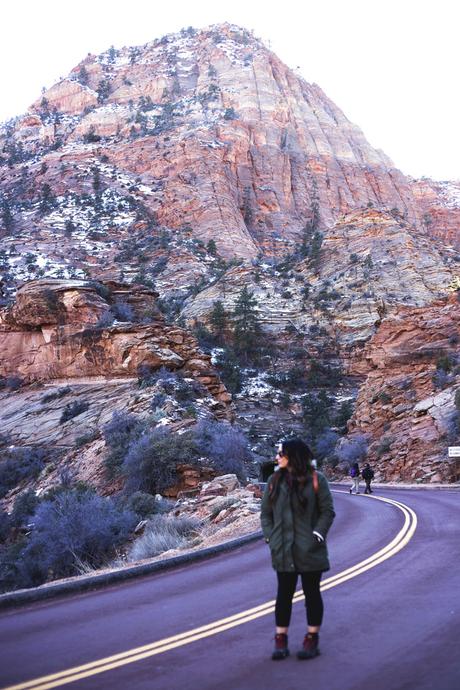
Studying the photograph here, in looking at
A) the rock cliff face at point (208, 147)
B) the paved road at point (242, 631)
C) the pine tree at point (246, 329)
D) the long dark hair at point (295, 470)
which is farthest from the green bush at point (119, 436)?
the rock cliff face at point (208, 147)

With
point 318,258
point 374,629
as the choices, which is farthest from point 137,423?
point 318,258

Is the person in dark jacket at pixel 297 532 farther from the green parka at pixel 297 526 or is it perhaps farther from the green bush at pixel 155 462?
the green bush at pixel 155 462

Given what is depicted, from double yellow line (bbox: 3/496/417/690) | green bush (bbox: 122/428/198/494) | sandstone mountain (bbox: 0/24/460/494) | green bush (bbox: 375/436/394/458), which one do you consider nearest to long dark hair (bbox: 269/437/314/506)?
double yellow line (bbox: 3/496/417/690)

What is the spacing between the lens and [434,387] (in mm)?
35375

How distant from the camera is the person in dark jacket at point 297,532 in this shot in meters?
4.77

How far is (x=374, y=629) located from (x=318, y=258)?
6511 centimetres

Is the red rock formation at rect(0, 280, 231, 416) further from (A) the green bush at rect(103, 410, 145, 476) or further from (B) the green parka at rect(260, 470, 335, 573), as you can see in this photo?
(B) the green parka at rect(260, 470, 335, 573)

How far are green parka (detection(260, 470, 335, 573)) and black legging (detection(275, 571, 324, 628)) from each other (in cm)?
8

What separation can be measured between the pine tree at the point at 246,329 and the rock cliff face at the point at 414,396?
15.2 meters

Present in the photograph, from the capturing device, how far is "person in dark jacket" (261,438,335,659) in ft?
15.6

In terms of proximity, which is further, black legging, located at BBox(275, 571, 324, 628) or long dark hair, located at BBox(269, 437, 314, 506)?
long dark hair, located at BBox(269, 437, 314, 506)

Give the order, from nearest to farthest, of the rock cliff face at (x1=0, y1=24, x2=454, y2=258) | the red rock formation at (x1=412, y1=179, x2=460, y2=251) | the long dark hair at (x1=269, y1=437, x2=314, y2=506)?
1. the long dark hair at (x1=269, y1=437, x2=314, y2=506)
2. the rock cliff face at (x1=0, y1=24, x2=454, y2=258)
3. the red rock formation at (x1=412, y1=179, x2=460, y2=251)

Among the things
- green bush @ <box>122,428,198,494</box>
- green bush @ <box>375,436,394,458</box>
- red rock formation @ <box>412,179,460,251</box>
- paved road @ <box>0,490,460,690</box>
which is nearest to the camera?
paved road @ <box>0,490,460,690</box>

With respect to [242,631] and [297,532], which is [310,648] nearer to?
[297,532]
